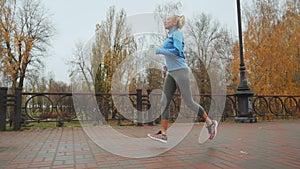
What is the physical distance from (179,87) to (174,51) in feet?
1.62

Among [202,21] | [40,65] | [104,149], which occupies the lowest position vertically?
[104,149]

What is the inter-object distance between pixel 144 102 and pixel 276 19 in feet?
28.9

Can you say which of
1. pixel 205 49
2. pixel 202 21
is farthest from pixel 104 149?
pixel 202 21

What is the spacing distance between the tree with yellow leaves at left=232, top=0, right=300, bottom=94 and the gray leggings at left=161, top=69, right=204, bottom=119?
7.78 meters

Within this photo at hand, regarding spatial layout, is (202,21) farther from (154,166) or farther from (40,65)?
(154,166)

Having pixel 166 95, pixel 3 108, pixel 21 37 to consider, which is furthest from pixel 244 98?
pixel 21 37

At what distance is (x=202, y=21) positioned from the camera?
19.5m

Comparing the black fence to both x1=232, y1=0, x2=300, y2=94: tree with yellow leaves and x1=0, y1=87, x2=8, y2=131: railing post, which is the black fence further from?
x1=232, y1=0, x2=300, y2=94: tree with yellow leaves

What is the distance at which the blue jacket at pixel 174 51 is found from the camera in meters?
3.32

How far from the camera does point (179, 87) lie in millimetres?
3459

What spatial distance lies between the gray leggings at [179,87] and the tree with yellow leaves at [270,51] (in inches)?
306

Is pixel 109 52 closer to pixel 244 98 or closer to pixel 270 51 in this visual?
pixel 244 98

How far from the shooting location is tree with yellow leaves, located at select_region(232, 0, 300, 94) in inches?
408

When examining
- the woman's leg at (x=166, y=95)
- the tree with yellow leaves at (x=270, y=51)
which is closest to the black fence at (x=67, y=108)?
the tree with yellow leaves at (x=270, y=51)
